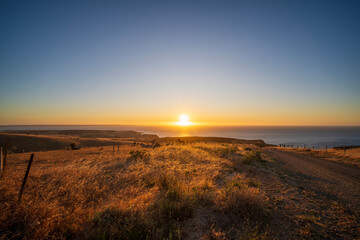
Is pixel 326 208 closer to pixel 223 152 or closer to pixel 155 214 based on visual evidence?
pixel 155 214

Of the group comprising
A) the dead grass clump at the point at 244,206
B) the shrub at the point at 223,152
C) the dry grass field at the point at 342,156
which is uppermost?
the dead grass clump at the point at 244,206

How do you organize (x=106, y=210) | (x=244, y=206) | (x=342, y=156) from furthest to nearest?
(x=342, y=156) < (x=244, y=206) < (x=106, y=210)

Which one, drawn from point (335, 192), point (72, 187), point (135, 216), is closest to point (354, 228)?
point (335, 192)

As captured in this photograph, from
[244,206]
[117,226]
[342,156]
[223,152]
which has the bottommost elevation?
[342,156]

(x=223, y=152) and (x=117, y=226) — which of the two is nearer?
(x=117, y=226)

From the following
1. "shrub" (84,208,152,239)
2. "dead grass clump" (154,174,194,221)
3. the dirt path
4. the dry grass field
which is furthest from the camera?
the dry grass field

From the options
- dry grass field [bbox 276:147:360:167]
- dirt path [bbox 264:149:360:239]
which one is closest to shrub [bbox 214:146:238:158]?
dirt path [bbox 264:149:360:239]

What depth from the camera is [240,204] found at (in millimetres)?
4484

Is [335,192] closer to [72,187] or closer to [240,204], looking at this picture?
[240,204]

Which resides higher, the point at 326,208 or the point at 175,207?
the point at 175,207

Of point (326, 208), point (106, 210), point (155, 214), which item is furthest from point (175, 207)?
point (326, 208)

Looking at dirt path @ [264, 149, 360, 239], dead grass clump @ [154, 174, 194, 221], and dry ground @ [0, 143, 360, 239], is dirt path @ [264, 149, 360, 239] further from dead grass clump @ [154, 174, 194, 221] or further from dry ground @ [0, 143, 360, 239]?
dead grass clump @ [154, 174, 194, 221]

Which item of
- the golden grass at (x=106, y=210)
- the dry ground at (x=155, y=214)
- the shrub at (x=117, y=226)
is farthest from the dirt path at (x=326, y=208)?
the shrub at (x=117, y=226)

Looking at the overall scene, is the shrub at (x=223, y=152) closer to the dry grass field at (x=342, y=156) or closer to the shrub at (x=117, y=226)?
the dry grass field at (x=342, y=156)
